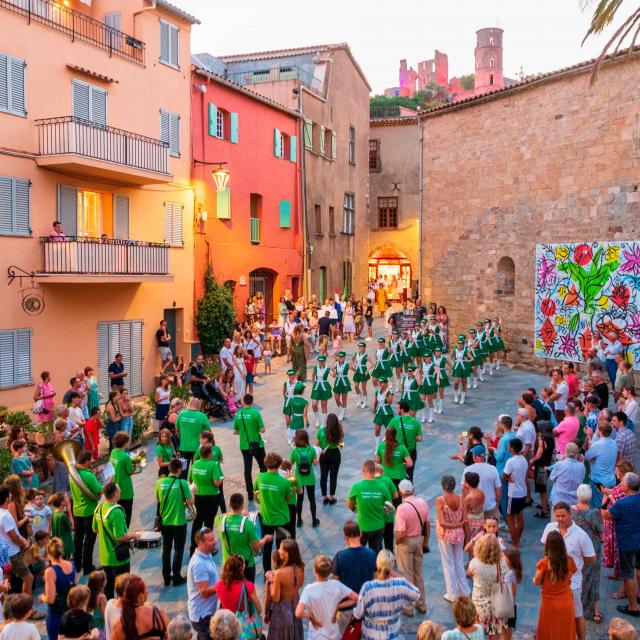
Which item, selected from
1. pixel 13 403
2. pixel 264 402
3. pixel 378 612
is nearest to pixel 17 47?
pixel 13 403

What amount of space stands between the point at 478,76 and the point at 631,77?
5613 centimetres

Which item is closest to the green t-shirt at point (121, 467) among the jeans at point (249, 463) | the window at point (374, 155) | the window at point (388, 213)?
the jeans at point (249, 463)

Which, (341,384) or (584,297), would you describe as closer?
(341,384)

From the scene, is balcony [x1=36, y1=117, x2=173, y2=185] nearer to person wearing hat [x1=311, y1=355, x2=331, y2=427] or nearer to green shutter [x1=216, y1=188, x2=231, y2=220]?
green shutter [x1=216, y1=188, x2=231, y2=220]

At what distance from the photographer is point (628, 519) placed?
8.01 m

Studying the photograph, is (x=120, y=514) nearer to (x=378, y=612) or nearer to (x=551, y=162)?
(x=378, y=612)

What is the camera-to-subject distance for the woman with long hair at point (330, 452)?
10.6 meters

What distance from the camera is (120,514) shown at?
24.8 feet

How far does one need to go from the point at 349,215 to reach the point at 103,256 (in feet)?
72.7

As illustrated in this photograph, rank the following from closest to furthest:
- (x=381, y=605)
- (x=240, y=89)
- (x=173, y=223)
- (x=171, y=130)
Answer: (x=381, y=605) → (x=171, y=130) → (x=173, y=223) → (x=240, y=89)

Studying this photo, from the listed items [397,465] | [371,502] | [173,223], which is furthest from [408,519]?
[173,223]

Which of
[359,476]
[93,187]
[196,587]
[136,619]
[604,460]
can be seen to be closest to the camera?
[136,619]

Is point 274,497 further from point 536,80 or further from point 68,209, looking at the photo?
point 536,80

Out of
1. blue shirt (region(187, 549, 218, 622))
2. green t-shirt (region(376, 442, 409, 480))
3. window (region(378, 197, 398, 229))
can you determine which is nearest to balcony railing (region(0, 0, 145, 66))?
green t-shirt (region(376, 442, 409, 480))
